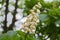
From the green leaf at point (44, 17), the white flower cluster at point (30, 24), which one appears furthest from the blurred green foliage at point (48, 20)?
the white flower cluster at point (30, 24)

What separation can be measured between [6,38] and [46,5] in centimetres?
73

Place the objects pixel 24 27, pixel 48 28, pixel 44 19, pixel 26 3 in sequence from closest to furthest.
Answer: pixel 24 27 → pixel 44 19 → pixel 48 28 → pixel 26 3

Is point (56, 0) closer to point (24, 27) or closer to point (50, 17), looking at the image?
point (50, 17)

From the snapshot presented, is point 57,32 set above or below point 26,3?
below

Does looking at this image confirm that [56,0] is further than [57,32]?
Yes

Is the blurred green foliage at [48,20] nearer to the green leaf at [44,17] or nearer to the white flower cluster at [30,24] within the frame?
the green leaf at [44,17]

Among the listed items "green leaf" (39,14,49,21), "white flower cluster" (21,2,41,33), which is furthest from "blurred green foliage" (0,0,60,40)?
"white flower cluster" (21,2,41,33)

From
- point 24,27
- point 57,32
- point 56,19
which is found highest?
point 24,27

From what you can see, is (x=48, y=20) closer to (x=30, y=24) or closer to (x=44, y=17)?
(x=44, y=17)

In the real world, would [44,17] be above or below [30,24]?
below

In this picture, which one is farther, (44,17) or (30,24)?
(44,17)

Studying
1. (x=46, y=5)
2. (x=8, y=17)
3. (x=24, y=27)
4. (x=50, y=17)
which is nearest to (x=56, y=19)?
(x=50, y=17)

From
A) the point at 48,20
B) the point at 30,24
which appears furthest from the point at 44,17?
the point at 30,24

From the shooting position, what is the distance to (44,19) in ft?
5.01
